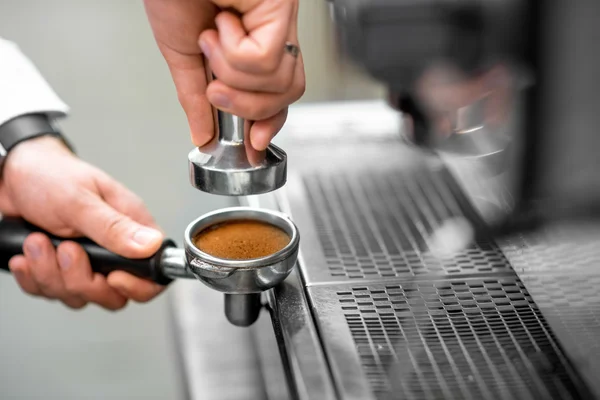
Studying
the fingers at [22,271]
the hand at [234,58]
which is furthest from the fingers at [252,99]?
the fingers at [22,271]

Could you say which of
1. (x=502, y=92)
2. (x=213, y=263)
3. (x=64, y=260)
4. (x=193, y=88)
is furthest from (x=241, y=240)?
(x=502, y=92)

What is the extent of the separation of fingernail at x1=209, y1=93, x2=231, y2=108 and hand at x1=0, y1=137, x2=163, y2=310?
0.28 m

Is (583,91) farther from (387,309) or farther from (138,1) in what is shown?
(138,1)

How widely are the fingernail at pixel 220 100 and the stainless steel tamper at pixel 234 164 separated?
0.10 feet

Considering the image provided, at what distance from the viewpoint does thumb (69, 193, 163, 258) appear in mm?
833

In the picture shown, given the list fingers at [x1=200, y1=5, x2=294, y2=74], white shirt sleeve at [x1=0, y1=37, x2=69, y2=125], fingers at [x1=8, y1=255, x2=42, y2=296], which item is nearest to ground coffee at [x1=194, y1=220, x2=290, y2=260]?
fingers at [x1=200, y1=5, x2=294, y2=74]

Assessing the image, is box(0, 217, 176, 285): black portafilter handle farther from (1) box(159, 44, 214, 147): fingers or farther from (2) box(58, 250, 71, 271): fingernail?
(1) box(159, 44, 214, 147): fingers

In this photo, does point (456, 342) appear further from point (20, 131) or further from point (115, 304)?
point (20, 131)

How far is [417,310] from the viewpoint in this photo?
2.30 feet

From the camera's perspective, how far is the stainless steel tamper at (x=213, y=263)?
2.21 ft

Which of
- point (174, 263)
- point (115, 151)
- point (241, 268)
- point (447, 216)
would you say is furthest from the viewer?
point (115, 151)

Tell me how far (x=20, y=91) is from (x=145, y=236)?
354 mm

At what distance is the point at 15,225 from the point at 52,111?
0.68 ft

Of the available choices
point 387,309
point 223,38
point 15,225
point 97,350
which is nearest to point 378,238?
point 387,309
